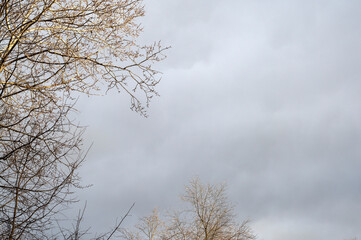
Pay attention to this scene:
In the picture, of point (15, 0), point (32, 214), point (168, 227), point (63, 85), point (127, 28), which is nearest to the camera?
point (32, 214)

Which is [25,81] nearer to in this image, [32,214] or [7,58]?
[7,58]

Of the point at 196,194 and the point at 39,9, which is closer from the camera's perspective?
the point at 39,9

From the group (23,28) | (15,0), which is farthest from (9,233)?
(15,0)

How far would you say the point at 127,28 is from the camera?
5.90 meters

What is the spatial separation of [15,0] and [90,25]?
102cm

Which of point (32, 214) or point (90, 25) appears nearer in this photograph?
point (32, 214)

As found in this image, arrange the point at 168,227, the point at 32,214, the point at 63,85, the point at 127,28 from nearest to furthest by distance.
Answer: the point at 32,214 → the point at 63,85 → the point at 127,28 → the point at 168,227

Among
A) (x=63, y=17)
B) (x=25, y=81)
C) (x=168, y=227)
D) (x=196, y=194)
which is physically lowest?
(x=25, y=81)

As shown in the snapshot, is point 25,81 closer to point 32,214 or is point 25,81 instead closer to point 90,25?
point 90,25

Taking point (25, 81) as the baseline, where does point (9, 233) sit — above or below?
below

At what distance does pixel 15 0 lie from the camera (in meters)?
5.05

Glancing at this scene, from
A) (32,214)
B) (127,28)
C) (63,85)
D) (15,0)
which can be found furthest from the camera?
(127,28)

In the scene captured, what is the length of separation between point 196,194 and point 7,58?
75.5 feet

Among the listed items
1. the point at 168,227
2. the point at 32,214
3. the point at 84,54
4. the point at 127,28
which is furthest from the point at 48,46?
the point at 168,227
